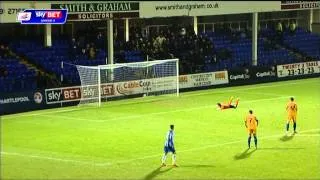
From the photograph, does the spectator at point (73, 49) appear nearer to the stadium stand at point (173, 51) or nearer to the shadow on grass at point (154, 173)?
the stadium stand at point (173, 51)

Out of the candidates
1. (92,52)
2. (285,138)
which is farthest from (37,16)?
(285,138)

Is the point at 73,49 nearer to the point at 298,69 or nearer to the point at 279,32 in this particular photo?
the point at 298,69

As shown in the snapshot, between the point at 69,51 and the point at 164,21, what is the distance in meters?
10.4

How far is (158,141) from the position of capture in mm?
28547

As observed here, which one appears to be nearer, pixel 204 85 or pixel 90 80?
pixel 90 80

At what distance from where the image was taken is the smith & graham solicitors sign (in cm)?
4178

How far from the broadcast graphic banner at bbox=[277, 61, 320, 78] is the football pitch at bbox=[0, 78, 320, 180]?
8.70 metres

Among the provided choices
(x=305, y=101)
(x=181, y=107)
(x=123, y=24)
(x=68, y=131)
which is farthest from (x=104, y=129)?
(x=123, y=24)

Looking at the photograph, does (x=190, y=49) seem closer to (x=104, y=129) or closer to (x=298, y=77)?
(x=298, y=77)

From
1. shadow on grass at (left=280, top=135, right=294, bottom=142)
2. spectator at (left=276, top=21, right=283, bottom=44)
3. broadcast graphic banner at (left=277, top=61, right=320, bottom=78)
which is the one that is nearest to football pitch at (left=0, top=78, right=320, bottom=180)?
shadow on grass at (left=280, top=135, right=294, bottom=142)

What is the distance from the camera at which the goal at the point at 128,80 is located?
130ft

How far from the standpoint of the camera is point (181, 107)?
3828cm

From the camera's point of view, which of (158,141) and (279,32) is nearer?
(158,141)

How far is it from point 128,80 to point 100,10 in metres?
4.56
